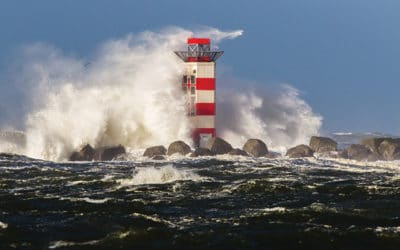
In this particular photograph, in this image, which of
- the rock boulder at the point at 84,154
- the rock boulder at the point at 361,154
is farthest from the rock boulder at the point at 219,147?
the rock boulder at the point at 361,154

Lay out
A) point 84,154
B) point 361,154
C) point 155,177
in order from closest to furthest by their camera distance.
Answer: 1. point 155,177
2. point 84,154
3. point 361,154

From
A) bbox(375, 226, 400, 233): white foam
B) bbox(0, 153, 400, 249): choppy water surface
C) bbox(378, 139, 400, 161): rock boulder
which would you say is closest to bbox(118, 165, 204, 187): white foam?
bbox(0, 153, 400, 249): choppy water surface

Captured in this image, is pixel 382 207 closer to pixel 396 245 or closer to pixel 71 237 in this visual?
pixel 396 245

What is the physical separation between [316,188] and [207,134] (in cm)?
2943

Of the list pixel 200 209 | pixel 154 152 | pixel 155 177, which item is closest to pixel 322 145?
pixel 154 152

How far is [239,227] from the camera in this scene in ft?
61.1

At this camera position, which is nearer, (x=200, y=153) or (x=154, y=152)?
(x=200, y=153)

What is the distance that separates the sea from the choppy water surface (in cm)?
3

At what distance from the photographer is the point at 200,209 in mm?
21797

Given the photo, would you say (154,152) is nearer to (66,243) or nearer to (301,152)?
(301,152)

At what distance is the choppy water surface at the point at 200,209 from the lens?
17.1 m

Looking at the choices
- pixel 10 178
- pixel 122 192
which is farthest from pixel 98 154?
pixel 122 192

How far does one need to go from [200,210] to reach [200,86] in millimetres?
34603

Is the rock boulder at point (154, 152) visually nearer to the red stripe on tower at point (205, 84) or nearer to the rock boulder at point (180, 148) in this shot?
the rock boulder at point (180, 148)
